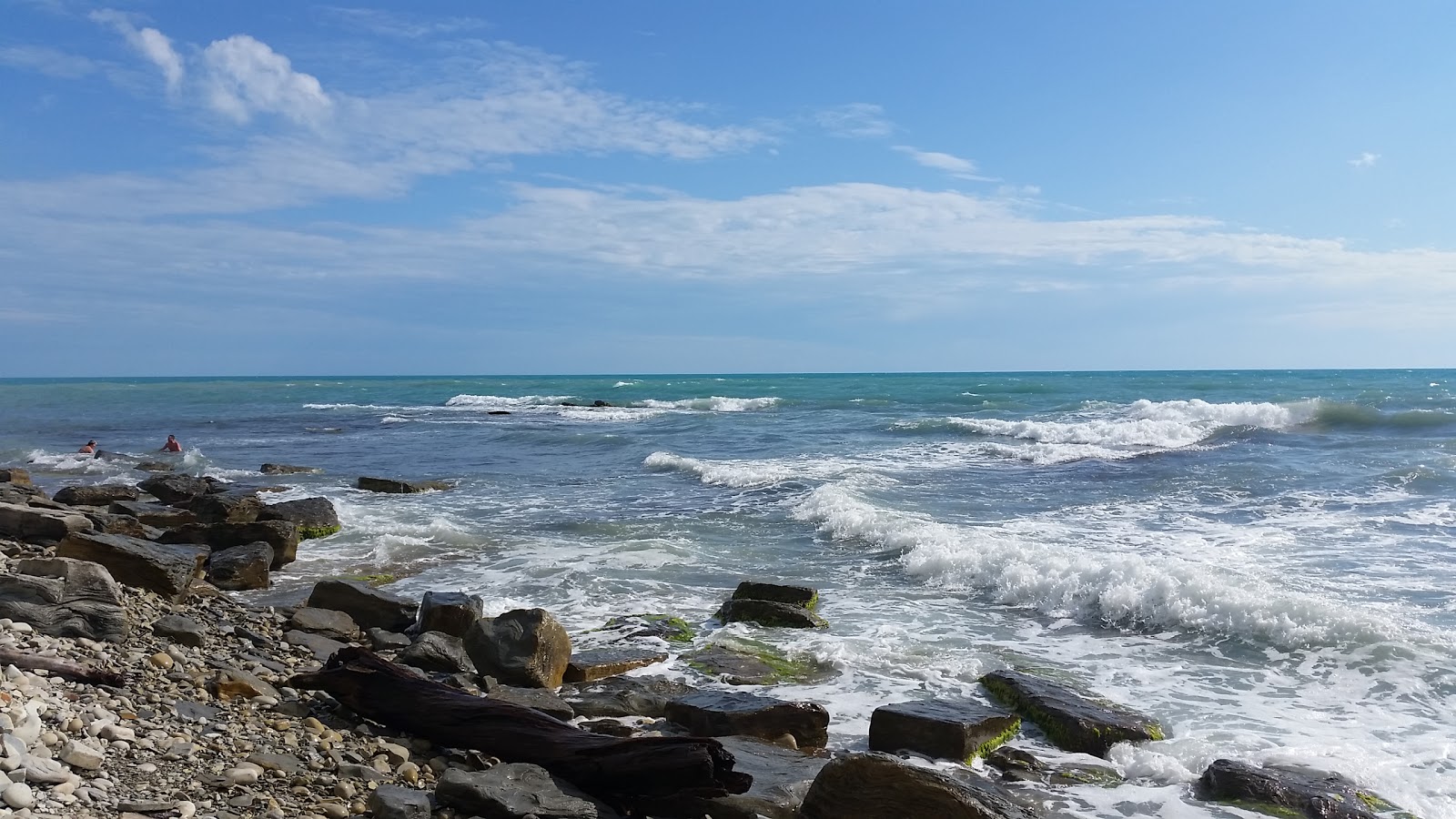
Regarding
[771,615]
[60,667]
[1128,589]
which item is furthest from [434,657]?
[1128,589]

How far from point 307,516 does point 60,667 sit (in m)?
8.48

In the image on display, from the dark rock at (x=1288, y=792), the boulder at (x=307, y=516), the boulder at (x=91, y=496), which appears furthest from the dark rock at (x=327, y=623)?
the boulder at (x=91, y=496)

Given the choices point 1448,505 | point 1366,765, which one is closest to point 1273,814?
point 1366,765

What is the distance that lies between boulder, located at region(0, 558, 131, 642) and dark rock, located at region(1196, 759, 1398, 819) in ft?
21.4

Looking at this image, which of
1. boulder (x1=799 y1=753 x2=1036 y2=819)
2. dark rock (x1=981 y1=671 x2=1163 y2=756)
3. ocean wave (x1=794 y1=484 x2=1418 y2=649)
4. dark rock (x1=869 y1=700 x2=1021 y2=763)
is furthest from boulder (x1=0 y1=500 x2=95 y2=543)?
dark rock (x1=981 y1=671 x2=1163 y2=756)

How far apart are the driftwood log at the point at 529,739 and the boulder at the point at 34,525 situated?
6.70 meters

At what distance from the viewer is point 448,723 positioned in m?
5.27

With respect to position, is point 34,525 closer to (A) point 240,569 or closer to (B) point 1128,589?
(A) point 240,569

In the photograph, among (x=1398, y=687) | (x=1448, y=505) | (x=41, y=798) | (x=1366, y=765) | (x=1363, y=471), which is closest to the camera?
(x=41, y=798)

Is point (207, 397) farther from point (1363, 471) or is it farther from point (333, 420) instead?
point (1363, 471)

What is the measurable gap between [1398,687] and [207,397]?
2617 inches

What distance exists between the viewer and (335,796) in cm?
432

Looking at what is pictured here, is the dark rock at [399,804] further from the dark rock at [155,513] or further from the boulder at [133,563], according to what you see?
the dark rock at [155,513]

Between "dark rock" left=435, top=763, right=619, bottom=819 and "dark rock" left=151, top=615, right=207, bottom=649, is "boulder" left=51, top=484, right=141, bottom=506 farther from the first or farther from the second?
"dark rock" left=435, top=763, right=619, bottom=819
